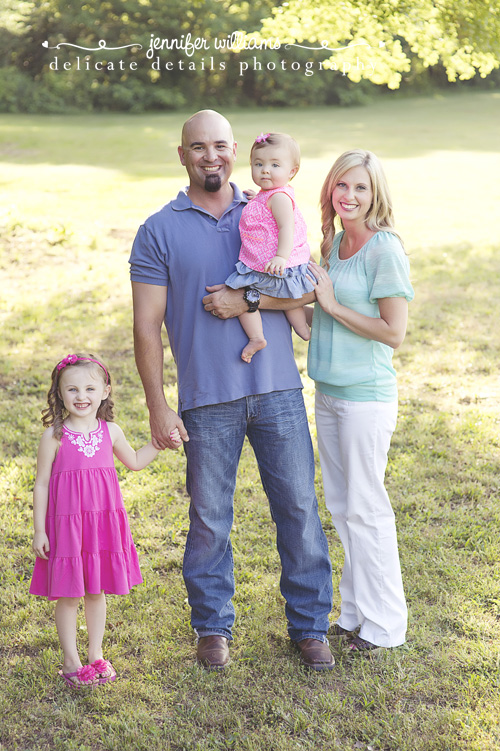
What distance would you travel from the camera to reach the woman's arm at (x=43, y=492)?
9.48 feet

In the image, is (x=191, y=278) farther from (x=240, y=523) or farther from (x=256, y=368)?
(x=240, y=523)

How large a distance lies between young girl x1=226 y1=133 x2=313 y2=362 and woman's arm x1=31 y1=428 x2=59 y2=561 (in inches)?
33.8

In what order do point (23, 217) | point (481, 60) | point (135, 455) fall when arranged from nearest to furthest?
point (135, 455) < point (481, 60) < point (23, 217)

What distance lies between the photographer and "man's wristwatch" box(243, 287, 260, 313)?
2854 millimetres

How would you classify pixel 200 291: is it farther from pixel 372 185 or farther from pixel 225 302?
pixel 372 185

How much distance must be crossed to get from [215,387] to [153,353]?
11.5 inches

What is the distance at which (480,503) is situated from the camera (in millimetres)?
4414

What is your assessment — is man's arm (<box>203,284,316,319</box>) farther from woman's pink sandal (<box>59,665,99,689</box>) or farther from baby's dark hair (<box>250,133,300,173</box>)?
woman's pink sandal (<box>59,665,99,689</box>)

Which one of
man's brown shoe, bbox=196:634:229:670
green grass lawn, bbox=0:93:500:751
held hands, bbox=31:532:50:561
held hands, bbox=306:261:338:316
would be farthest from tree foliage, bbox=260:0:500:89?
held hands, bbox=31:532:50:561

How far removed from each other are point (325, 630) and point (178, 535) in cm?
128

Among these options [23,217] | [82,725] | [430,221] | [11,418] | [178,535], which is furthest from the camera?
[430,221]

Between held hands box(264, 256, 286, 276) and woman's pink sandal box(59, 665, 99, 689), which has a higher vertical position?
held hands box(264, 256, 286, 276)

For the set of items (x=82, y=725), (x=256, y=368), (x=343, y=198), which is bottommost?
(x=82, y=725)

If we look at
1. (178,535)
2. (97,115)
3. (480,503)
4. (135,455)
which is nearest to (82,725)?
(135,455)
